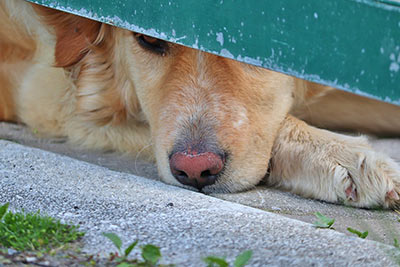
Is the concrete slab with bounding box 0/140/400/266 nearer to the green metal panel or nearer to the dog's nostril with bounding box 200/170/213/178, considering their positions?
the dog's nostril with bounding box 200/170/213/178

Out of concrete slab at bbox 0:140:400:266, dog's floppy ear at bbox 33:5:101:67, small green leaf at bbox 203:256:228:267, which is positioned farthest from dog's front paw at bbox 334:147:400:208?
dog's floppy ear at bbox 33:5:101:67

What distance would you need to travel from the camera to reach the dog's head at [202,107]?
291 centimetres

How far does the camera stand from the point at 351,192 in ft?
9.48

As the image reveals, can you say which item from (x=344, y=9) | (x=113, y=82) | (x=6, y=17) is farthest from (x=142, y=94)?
(x=344, y=9)

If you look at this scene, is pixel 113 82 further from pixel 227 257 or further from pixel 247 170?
pixel 227 257

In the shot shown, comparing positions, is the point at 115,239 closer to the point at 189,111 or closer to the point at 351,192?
the point at 189,111

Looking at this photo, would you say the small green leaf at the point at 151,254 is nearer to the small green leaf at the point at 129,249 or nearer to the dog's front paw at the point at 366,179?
the small green leaf at the point at 129,249

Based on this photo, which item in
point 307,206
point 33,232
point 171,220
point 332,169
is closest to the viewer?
point 33,232

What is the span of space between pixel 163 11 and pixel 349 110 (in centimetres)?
220

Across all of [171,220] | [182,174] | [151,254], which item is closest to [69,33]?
[182,174]

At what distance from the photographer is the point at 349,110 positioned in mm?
4156

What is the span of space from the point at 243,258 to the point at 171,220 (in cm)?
52

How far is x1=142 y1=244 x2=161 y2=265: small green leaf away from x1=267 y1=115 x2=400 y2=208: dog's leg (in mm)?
1405

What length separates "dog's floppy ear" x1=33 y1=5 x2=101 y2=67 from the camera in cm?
385
